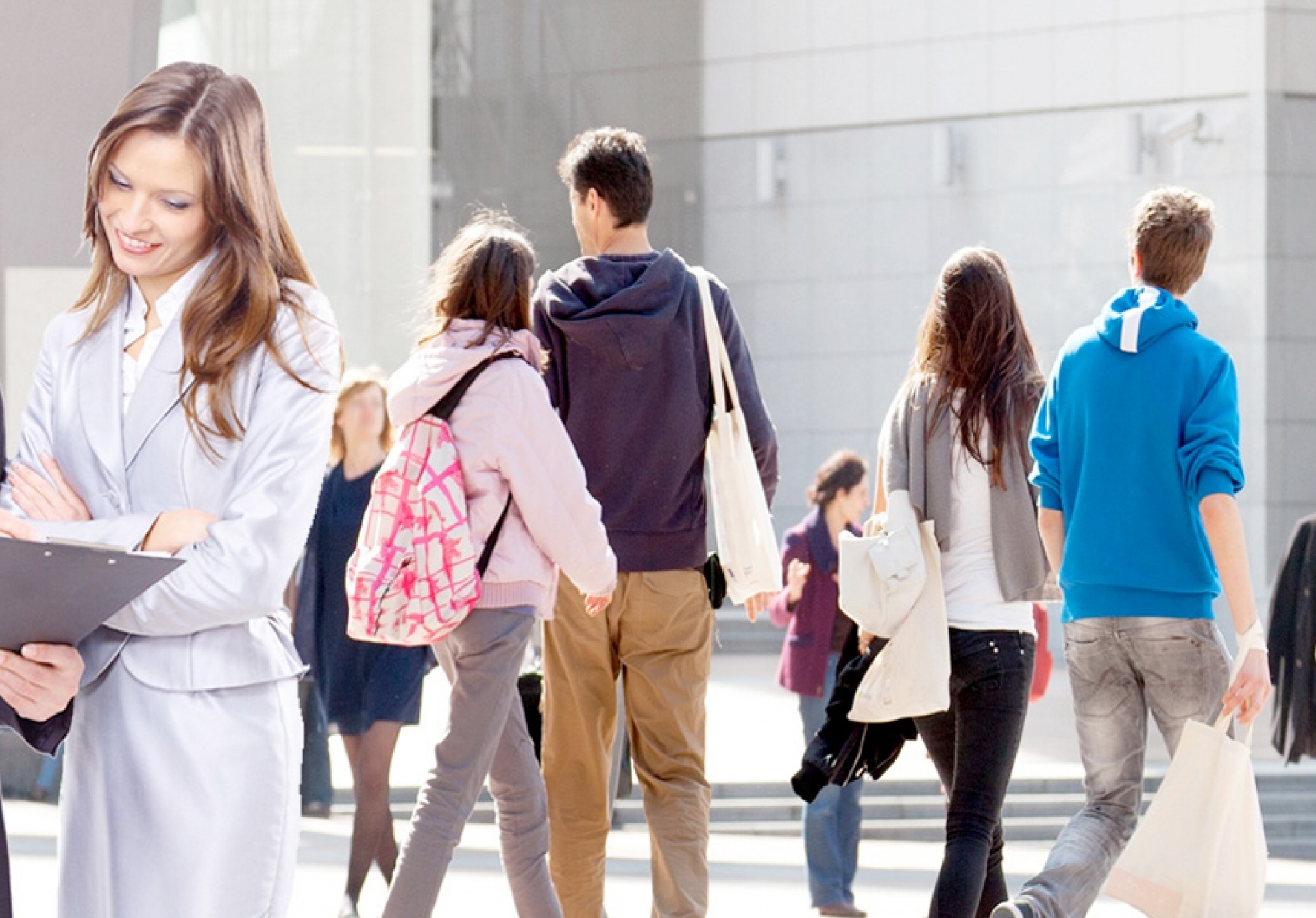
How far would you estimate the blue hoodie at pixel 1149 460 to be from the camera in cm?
429

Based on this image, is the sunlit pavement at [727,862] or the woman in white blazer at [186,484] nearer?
the woman in white blazer at [186,484]

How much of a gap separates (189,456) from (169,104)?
457 mm

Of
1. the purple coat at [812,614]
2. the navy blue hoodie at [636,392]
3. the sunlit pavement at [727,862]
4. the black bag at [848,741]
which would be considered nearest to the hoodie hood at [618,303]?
the navy blue hoodie at [636,392]

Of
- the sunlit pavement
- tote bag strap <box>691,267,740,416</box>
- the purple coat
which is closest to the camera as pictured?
tote bag strap <box>691,267,740,416</box>

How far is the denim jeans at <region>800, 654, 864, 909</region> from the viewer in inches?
258

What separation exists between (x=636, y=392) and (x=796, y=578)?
307 centimetres

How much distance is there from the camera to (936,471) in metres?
4.67

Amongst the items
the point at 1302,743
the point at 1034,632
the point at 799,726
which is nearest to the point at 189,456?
the point at 1034,632

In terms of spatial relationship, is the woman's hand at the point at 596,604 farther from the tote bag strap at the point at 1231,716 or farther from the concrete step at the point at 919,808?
the concrete step at the point at 919,808

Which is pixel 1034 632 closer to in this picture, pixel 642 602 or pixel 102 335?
pixel 642 602

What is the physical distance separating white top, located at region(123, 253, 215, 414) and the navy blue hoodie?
2.17 metres

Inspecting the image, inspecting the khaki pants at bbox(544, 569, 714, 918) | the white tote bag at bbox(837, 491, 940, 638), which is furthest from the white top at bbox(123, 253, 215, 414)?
the white tote bag at bbox(837, 491, 940, 638)

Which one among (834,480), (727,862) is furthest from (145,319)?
(727,862)

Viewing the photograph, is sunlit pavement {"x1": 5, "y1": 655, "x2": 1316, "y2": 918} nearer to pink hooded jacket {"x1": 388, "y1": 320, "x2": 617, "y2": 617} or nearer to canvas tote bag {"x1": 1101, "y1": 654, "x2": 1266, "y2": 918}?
canvas tote bag {"x1": 1101, "y1": 654, "x2": 1266, "y2": 918}
